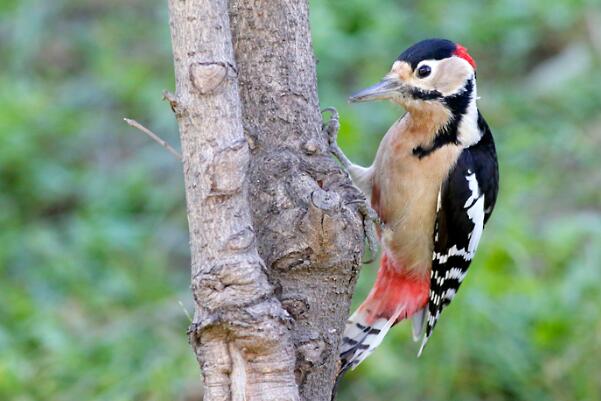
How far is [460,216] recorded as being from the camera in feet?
12.0

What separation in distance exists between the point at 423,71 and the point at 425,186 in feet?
1.35

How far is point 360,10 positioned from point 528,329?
276 cm

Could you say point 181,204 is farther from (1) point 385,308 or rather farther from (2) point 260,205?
(2) point 260,205

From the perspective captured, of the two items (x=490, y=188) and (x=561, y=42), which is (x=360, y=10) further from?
(x=490, y=188)

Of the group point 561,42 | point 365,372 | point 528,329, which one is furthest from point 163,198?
point 561,42

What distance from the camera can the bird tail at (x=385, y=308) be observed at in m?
3.55

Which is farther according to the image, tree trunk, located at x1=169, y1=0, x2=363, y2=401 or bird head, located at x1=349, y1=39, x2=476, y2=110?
bird head, located at x1=349, y1=39, x2=476, y2=110

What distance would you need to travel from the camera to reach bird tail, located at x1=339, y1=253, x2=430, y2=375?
3.55 metres

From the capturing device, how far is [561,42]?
21.4 feet

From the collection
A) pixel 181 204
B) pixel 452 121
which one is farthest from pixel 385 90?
pixel 181 204

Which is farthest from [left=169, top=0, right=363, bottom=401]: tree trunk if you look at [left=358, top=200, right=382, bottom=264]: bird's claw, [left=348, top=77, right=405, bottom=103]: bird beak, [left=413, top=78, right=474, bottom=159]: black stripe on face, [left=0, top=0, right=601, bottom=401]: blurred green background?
[left=0, top=0, right=601, bottom=401]: blurred green background

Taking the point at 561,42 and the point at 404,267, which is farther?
the point at 561,42

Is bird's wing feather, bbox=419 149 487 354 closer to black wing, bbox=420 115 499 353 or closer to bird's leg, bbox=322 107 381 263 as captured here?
black wing, bbox=420 115 499 353

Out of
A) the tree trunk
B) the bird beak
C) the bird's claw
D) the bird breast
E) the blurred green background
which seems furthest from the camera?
the blurred green background
